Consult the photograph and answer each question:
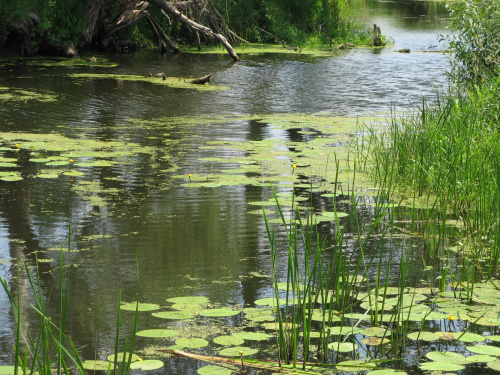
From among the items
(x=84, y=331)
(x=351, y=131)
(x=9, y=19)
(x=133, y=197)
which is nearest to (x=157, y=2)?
(x=9, y=19)

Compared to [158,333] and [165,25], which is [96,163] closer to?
[158,333]

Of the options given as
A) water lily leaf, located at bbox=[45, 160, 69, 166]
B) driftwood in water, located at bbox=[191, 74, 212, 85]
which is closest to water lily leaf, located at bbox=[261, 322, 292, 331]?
water lily leaf, located at bbox=[45, 160, 69, 166]

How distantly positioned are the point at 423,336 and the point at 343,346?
1.24 feet

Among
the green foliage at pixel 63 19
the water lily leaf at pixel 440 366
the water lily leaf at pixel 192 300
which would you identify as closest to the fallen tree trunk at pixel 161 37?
the green foliage at pixel 63 19

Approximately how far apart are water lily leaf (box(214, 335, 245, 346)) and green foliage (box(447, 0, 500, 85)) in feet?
18.4

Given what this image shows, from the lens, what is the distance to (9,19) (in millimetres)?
17656

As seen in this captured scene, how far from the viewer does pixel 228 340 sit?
10.6 feet

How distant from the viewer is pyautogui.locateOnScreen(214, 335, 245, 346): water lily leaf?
10.5ft

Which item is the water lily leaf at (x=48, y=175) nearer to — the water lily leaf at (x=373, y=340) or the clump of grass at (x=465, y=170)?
the clump of grass at (x=465, y=170)

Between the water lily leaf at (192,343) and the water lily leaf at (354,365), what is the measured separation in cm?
58

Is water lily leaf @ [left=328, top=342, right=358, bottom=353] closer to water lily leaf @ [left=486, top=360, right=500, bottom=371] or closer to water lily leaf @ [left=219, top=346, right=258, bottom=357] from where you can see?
water lily leaf @ [left=219, top=346, right=258, bottom=357]

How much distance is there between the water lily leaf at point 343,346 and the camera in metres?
3.09

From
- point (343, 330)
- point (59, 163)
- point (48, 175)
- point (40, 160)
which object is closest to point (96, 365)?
point (343, 330)

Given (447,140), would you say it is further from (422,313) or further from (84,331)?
(84,331)
